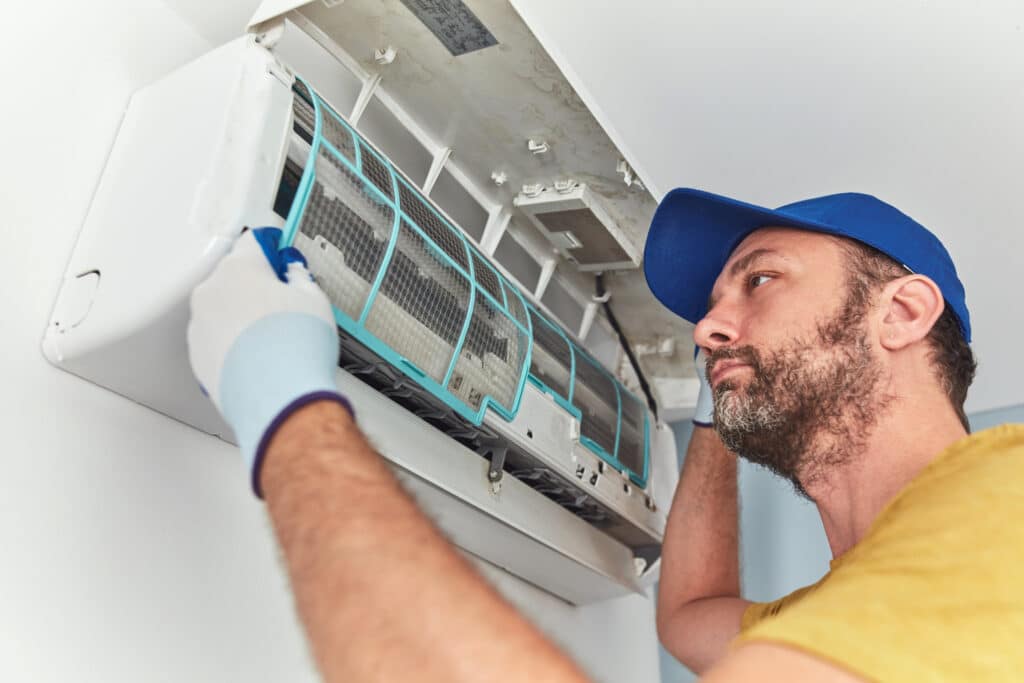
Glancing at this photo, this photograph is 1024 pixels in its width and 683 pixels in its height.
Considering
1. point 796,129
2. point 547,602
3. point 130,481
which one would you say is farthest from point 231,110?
point 547,602

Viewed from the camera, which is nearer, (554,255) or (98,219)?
(98,219)

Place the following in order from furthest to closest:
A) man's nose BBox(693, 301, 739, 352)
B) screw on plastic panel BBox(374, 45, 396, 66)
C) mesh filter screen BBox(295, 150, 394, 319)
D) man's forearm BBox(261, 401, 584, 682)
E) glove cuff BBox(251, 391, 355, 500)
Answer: screw on plastic panel BBox(374, 45, 396, 66) < man's nose BBox(693, 301, 739, 352) < mesh filter screen BBox(295, 150, 394, 319) < glove cuff BBox(251, 391, 355, 500) < man's forearm BBox(261, 401, 584, 682)

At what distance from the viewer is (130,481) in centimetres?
111

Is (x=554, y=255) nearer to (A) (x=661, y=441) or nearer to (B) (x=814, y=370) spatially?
(A) (x=661, y=441)

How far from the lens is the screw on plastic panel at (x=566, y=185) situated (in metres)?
1.67

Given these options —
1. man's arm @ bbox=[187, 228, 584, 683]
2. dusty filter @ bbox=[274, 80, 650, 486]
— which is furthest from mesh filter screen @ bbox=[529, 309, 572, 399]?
man's arm @ bbox=[187, 228, 584, 683]

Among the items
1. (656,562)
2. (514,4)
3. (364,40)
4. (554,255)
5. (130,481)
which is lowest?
(656,562)

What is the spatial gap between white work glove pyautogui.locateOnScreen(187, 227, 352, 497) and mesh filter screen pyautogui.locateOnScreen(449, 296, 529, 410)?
0.41m

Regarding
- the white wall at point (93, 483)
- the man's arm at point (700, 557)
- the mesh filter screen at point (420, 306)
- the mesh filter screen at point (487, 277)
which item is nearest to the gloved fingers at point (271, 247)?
the mesh filter screen at point (420, 306)

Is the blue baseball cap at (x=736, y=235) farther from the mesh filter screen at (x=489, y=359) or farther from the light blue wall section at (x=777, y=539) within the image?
the light blue wall section at (x=777, y=539)

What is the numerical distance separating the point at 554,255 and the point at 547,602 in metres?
0.79

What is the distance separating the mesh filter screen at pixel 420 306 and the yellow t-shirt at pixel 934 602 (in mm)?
655

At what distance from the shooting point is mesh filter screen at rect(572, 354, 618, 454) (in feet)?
5.67

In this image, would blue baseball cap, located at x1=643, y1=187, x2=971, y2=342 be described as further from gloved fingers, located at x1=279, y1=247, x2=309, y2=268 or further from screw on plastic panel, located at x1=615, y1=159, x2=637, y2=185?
gloved fingers, located at x1=279, y1=247, x2=309, y2=268
